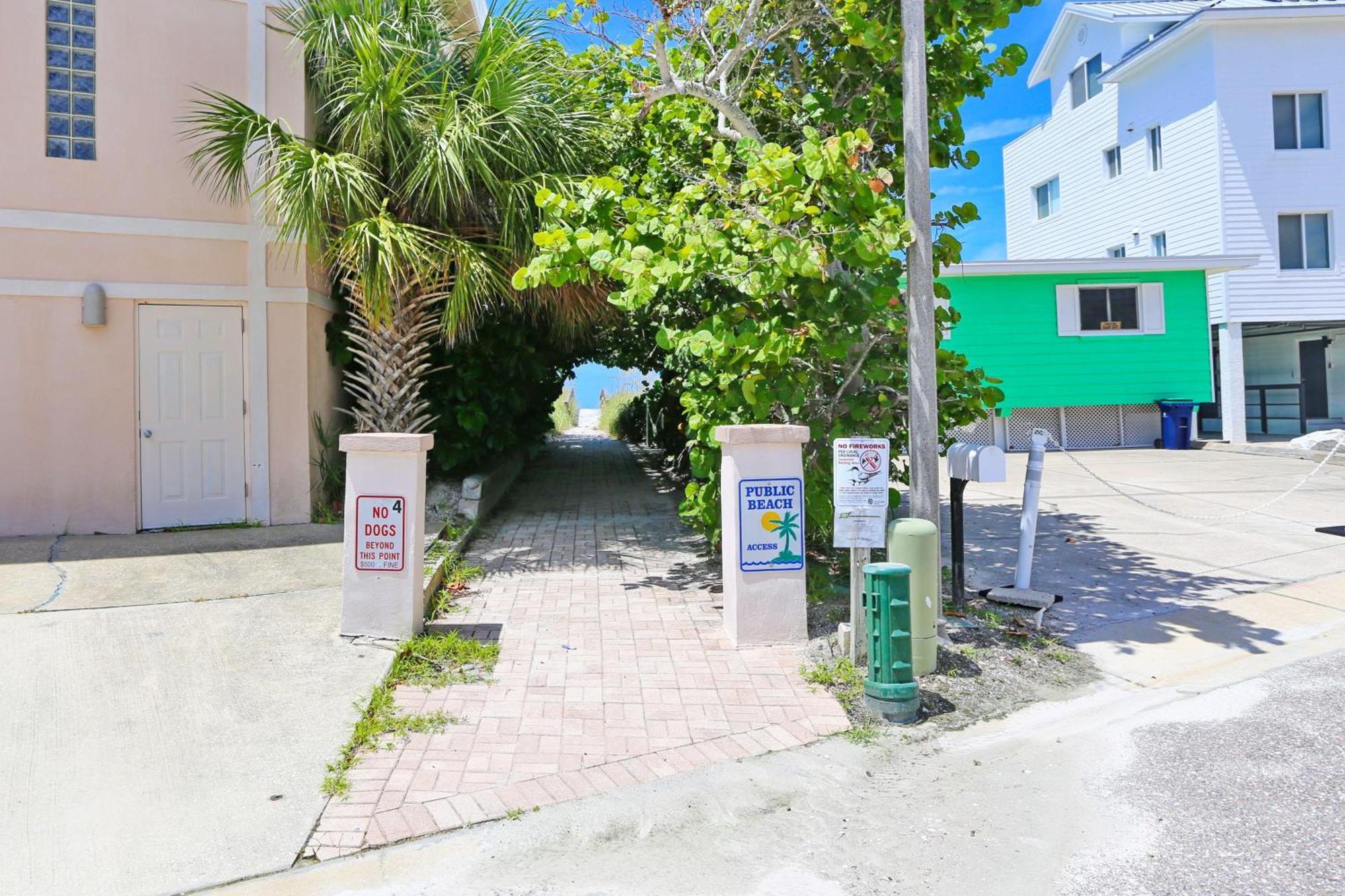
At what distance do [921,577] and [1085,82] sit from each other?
2329cm

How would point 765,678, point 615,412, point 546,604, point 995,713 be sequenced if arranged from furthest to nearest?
point 615,412 < point 546,604 < point 765,678 < point 995,713

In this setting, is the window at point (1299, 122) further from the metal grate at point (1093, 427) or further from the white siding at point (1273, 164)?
the metal grate at point (1093, 427)

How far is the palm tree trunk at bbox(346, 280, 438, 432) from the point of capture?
333 inches

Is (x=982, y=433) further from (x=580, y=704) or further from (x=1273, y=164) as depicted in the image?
(x=580, y=704)

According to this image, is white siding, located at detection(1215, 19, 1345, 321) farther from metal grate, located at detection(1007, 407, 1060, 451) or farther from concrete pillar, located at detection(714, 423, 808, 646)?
concrete pillar, located at detection(714, 423, 808, 646)

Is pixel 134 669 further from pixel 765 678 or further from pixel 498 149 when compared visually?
pixel 498 149

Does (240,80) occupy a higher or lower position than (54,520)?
higher

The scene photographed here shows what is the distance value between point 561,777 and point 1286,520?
30.6 feet

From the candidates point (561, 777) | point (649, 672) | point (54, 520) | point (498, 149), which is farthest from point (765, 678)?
point (54, 520)

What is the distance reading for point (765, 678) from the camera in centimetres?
521

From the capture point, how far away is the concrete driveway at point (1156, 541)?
22.7ft

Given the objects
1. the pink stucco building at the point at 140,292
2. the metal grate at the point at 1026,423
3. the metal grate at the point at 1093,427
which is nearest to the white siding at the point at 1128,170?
the metal grate at the point at 1093,427

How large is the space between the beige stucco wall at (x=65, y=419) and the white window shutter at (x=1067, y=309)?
16682 mm

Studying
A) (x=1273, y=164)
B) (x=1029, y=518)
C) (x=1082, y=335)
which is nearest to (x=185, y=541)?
(x=1029, y=518)
